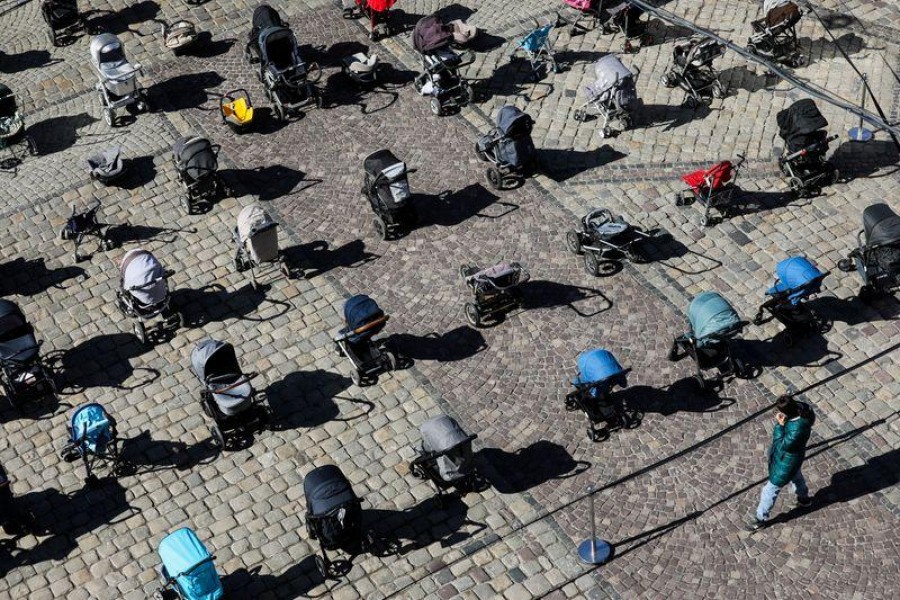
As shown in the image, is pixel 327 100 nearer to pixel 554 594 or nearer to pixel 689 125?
pixel 689 125

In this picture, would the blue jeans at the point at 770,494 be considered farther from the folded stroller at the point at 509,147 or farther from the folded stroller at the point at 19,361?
the folded stroller at the point at 19,361

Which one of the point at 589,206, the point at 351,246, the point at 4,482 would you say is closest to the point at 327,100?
the point at 351,246

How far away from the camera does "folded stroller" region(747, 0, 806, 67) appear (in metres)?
31.6

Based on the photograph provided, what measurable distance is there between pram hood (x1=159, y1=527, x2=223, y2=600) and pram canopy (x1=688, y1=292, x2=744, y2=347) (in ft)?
31.4

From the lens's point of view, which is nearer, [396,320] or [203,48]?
[396,320]

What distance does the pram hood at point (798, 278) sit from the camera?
25453 mm

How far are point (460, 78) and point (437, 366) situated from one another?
834 cm

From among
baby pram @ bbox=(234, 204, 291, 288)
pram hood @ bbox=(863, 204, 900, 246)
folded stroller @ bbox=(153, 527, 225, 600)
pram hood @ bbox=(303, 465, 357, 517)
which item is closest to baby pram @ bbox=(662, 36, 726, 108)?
pram hood @ bbox=(863, 204, 900, 246)

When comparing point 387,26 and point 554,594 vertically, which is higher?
point 387,26

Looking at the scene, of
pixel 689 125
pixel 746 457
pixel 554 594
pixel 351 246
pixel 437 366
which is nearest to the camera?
pixel 554 594

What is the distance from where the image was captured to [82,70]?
33125 millimetres

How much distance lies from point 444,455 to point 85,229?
32.1 feet

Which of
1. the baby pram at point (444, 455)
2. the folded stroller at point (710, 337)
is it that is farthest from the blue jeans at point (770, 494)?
the baby pram at point (444, 455)

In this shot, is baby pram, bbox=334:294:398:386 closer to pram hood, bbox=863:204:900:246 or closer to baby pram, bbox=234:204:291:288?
baby pram, bbox=234:204:291:288
